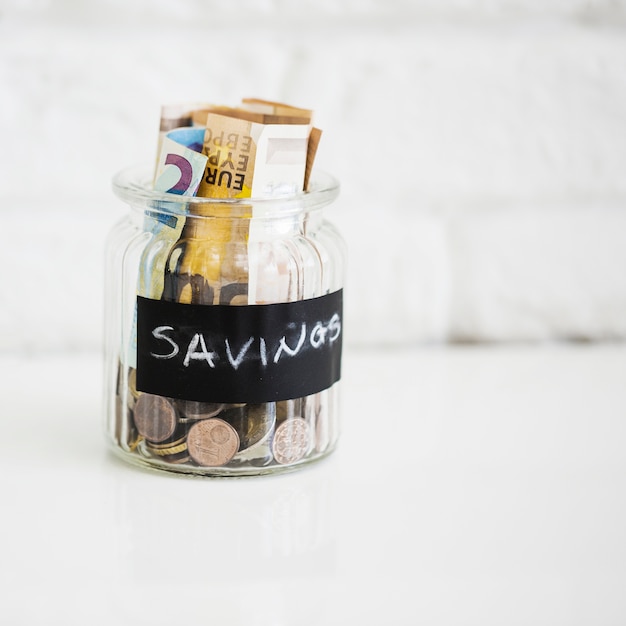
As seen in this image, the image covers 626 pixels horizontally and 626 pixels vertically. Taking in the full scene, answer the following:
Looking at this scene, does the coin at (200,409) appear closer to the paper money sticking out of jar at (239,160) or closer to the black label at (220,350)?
the black label at (220,350)

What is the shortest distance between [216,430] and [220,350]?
5cm

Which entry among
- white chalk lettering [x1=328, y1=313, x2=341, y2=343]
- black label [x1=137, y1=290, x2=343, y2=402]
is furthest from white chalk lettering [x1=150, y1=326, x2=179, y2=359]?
white chalk lettering [x1=328, y1=313, x2=341, y2=343]

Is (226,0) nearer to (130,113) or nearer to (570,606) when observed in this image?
(130,113)

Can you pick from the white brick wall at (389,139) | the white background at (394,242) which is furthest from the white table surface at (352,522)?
the white brick wall at (389,139)

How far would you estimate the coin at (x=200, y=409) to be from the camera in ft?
2.13

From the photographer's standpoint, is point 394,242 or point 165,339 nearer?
point 165,339

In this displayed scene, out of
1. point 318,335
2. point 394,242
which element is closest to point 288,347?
point 318,335

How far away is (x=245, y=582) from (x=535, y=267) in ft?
2.01

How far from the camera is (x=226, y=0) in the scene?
94cm

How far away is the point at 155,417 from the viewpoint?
2.17ft

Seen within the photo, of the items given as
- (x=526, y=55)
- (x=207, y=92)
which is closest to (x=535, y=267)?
(x=526, y=55)

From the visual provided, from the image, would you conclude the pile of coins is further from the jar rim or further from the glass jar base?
the jar rim

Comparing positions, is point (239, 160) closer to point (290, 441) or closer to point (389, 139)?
point (290, 441)

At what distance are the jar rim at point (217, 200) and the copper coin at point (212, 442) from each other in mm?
138
